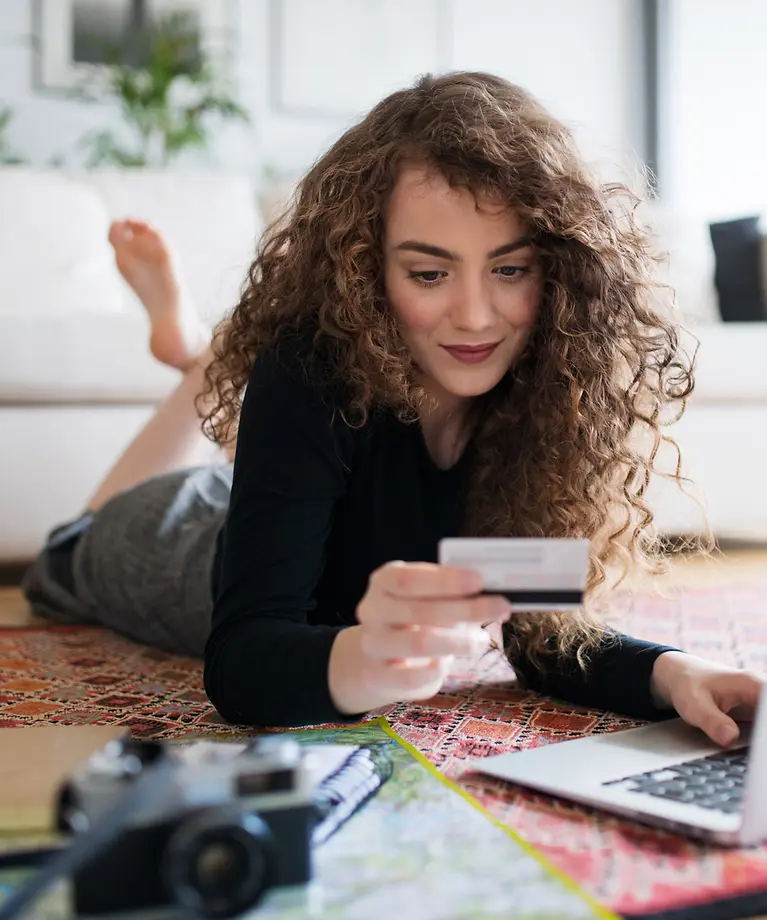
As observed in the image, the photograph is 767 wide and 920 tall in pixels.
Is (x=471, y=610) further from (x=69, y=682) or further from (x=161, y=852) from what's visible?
(x=69, y=682)

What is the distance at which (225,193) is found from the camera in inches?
121

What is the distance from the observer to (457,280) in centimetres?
104

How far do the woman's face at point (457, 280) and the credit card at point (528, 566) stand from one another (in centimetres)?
42

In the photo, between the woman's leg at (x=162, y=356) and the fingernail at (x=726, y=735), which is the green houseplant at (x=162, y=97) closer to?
the woman's leg at (x=162, y=356)

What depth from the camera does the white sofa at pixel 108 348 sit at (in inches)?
85.3

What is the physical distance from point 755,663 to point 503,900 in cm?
91

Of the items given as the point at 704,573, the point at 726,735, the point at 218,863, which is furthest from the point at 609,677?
the point at 704,573

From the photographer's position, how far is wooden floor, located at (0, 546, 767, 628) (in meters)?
1.94

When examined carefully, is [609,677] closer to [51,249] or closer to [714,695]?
[714,695]

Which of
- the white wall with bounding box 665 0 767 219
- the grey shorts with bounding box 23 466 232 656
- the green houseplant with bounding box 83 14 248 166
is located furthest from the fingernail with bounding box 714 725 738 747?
the white wall with bounding box 665 0 767 219

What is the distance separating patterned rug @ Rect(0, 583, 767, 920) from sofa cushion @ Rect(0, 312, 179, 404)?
1.94 feet

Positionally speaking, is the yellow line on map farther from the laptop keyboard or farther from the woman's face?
the woman's face

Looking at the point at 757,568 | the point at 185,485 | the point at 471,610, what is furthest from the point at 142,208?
the point at 471,610

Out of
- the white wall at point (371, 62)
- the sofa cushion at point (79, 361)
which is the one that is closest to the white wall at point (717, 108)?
the white wall at point (371, 62)
